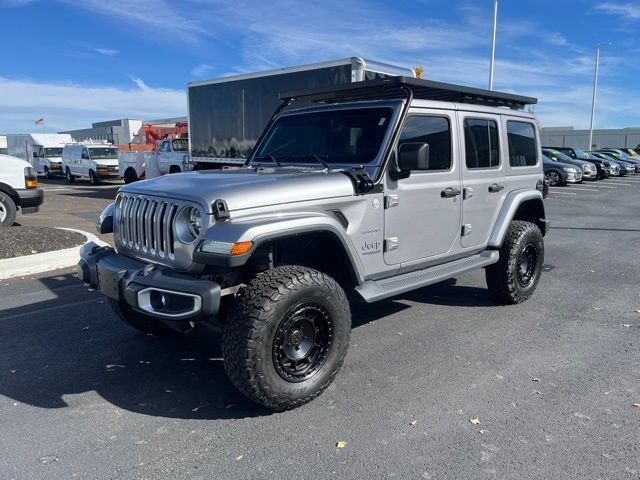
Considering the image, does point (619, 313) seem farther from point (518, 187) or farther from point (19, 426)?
point (19, 426)

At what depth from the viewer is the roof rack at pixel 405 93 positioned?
4.31m

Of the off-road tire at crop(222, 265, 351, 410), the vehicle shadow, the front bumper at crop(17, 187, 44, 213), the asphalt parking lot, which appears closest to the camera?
the asphalt parking lot

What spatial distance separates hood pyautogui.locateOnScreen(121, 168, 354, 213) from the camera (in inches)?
133

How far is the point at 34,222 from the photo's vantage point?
11672mm

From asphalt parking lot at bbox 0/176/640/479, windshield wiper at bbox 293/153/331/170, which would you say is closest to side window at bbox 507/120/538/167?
asphalt parking lot at bbox 0/176/640/479

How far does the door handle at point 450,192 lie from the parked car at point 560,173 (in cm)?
2039

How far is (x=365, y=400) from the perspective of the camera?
144 inches

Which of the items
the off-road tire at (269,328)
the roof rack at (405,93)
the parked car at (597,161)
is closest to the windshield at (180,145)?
the roof rack at (405,93)

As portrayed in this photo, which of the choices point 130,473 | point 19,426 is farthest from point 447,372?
point 19,426

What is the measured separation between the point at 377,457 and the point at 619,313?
3.85 metres

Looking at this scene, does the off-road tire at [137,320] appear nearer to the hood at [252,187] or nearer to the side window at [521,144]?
the hood at [252,187]

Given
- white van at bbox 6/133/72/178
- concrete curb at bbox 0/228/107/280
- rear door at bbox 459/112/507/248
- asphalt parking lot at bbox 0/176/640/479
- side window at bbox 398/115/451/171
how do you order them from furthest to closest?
white van at bbox 6/133/72/178 → concrete curb at bbox 0/228/107/280 → rear door at bbox 459/112/507/248 → side window at bbox 398/115/451/171 → asphalt parking lot at bbox 0/176/640/479

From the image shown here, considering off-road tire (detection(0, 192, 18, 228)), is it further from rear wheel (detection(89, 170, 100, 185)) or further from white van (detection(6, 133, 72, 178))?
white van (detection(6, 133, 72, 178))

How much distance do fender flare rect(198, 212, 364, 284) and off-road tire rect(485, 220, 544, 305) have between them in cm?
240
